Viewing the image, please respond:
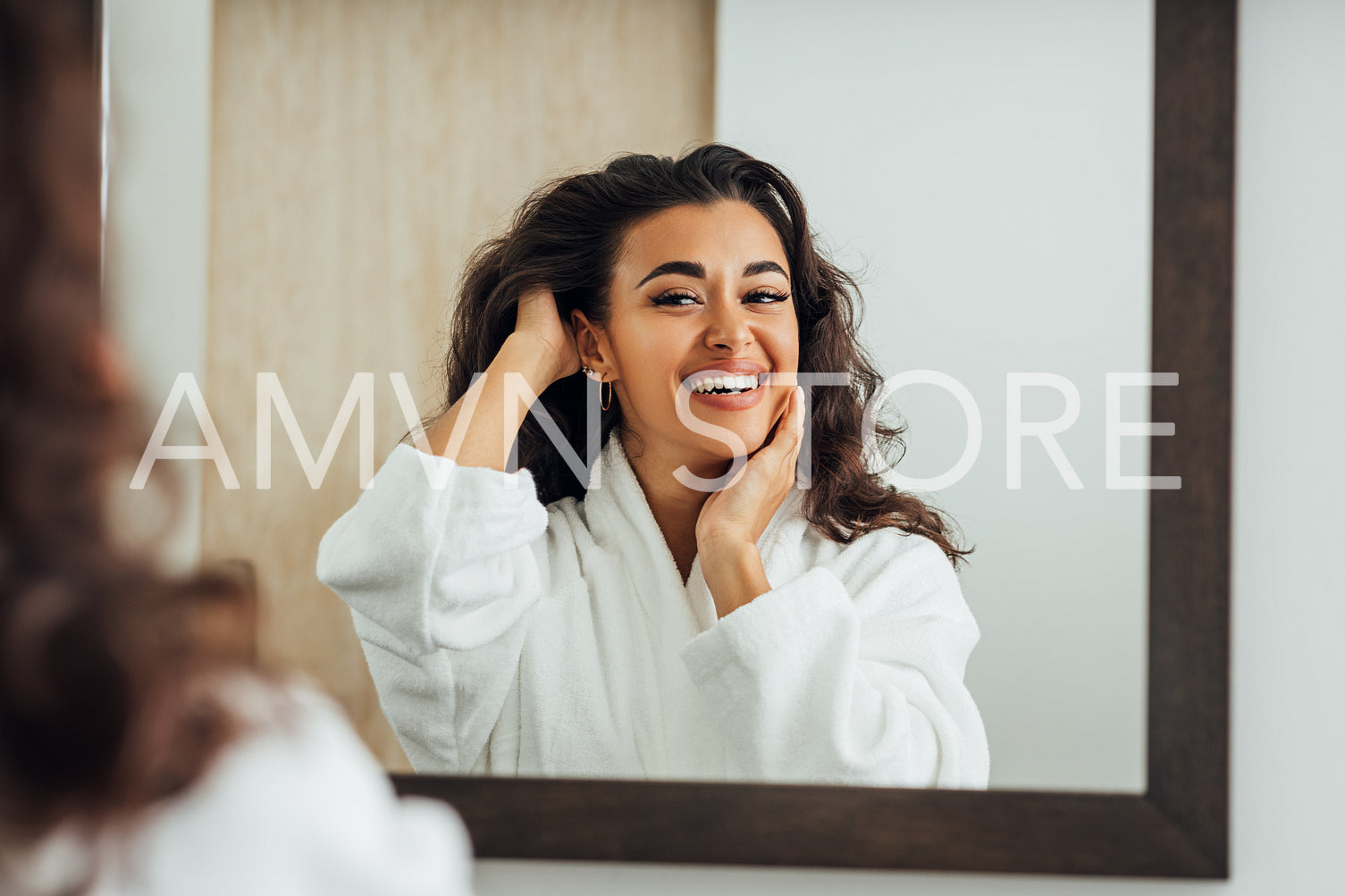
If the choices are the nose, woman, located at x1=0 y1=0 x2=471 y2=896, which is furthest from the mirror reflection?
woman, located at x1=0 y1=0 x2=471 y2=896

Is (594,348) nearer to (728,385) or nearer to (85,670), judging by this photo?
(728,385)

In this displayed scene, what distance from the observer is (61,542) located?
350 mm

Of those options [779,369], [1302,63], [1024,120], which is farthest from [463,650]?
[1302,63]

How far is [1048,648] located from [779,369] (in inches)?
12.5

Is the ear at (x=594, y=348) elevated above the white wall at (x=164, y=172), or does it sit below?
below

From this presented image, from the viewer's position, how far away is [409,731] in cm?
77

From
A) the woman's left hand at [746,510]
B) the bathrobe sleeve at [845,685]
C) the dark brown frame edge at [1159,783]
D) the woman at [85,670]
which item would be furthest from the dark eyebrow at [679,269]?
the woman at [85,670]

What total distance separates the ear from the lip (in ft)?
0.22

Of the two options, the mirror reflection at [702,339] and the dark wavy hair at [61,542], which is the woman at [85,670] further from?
the mirror reflection at [702,339]

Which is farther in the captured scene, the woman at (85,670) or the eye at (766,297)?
the eye at (766,297)

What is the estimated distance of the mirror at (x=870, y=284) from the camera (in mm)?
754

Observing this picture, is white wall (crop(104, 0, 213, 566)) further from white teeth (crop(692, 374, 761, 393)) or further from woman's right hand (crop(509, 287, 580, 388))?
white teeth (crop(692, 374, 761, 393))

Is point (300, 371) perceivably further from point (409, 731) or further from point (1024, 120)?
point (1024, 120)

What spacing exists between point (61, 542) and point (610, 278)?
0.52 m
